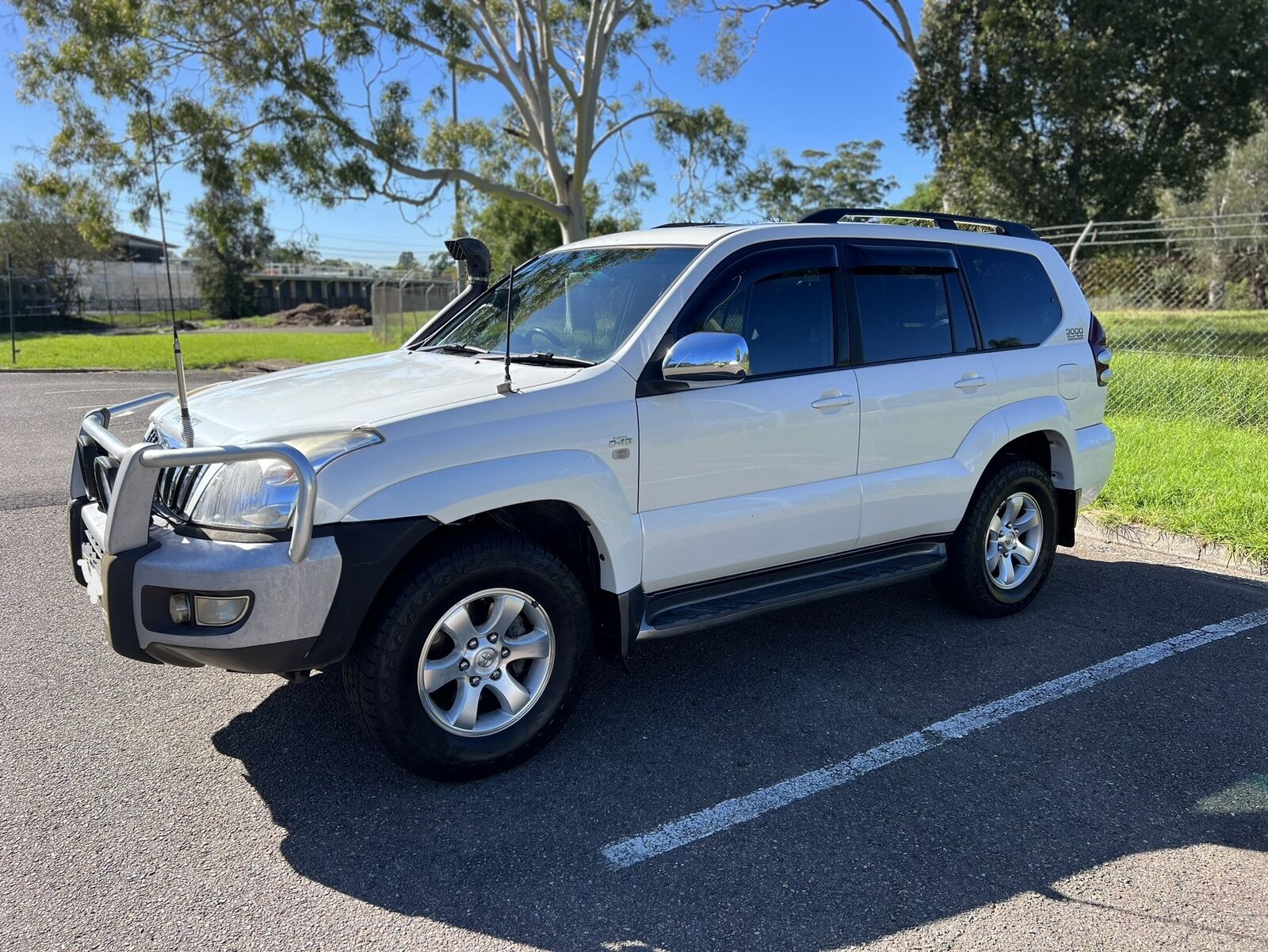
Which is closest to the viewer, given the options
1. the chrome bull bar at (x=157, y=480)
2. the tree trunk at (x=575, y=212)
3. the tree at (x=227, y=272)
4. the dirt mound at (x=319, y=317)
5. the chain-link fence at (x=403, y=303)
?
the chrome bull bar at (x=157, y=480)

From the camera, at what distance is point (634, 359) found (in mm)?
3723

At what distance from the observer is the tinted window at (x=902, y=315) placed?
14.8 ft

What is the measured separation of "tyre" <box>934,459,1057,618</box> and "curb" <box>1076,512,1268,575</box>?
5.50ft

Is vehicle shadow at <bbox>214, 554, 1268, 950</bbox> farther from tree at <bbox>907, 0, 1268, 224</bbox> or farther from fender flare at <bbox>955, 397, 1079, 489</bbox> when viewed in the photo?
tree at <bbox>907, 0, 1268, 224</bbox>

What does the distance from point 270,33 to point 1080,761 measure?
20464 mm

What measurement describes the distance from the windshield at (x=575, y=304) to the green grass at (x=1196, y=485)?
4390mm

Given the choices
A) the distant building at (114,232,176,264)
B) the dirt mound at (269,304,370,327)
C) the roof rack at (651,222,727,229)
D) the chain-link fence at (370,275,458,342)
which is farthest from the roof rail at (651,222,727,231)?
the distant building at (114,232,176,264)

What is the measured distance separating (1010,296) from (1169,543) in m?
2.50

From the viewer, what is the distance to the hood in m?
3.35

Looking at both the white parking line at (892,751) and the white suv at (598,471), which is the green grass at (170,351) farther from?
the white parking line at (892,751)

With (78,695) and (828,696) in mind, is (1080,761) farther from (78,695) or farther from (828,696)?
(78,695)

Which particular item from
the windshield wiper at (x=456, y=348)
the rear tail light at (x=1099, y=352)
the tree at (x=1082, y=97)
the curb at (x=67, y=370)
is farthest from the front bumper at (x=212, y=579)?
the tree at (x=1082, y=97)

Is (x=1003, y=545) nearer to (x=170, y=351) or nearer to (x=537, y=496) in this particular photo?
(x=537, y=496)

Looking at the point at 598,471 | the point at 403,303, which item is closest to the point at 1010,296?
the point at 598,471
